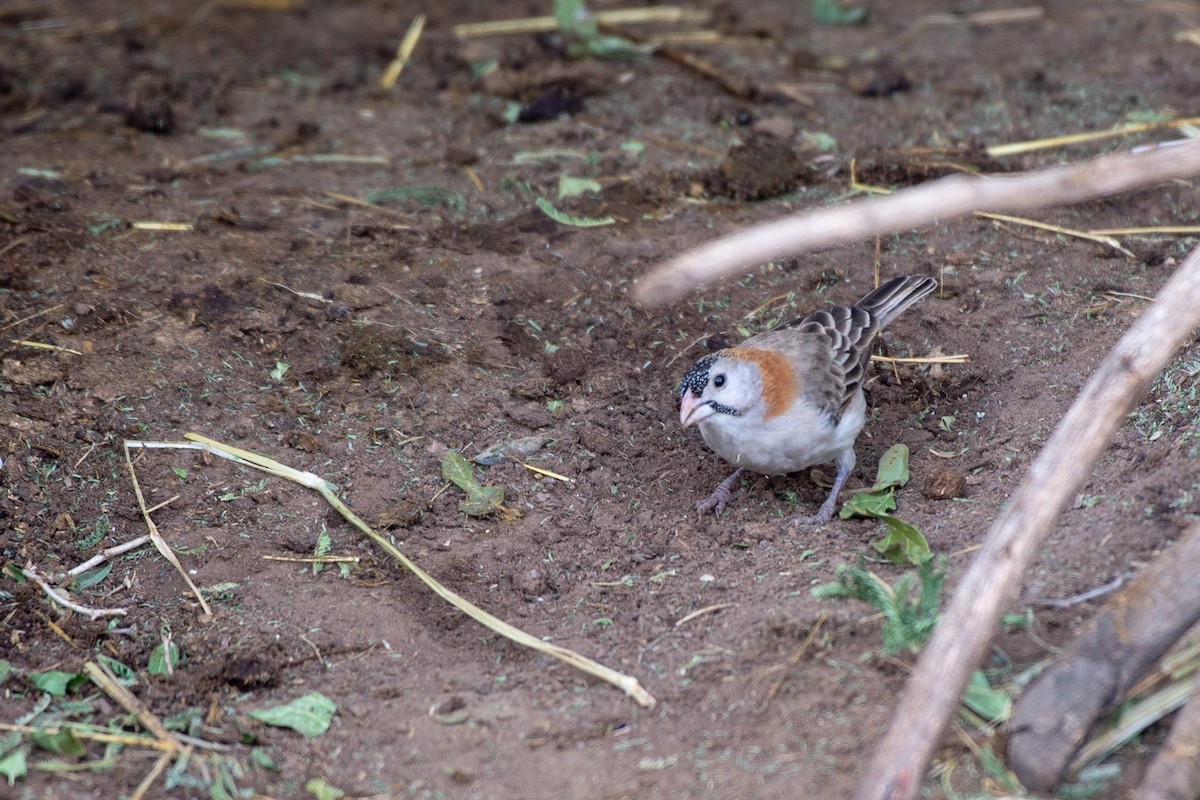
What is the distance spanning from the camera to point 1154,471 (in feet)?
16.2

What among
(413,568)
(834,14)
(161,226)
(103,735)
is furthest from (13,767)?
(834,14)

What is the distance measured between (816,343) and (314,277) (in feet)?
9.35

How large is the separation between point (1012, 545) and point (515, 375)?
11.2 feet

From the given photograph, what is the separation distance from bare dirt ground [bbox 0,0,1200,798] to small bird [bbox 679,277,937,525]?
306 millimetres

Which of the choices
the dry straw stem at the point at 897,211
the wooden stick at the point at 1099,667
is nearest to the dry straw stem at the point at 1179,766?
the wooden stick at the point at 1099,667

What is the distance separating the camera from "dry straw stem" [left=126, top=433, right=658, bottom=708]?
451 cm

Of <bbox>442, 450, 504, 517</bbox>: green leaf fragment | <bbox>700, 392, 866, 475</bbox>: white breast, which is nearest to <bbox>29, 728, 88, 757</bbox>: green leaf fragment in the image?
<bbox>442, 450, 504, 517</bbox>: green leaf fragment

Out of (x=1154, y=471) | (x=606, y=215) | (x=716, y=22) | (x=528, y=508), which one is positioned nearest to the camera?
(x=1154, y=471)

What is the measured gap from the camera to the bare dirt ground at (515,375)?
435 centimetres

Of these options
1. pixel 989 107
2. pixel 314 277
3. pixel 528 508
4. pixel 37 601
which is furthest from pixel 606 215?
pixel 37 601

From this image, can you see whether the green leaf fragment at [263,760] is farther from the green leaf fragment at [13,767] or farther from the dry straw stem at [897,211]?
the dry straw stem at [897,211]

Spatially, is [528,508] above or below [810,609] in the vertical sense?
below

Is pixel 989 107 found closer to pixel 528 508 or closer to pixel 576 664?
pixel 528 508

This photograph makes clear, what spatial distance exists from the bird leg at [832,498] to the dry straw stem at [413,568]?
1459 millimetres
